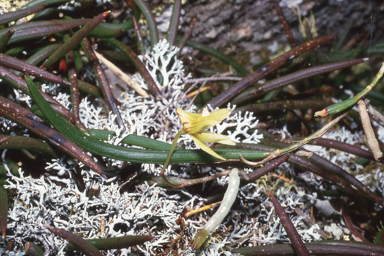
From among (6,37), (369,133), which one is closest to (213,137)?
(369,133)

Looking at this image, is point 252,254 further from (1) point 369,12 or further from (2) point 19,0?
(1) point 369,12

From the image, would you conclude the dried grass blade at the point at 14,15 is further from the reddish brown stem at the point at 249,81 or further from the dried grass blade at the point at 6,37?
the reddish brown stem at the point at 249,81

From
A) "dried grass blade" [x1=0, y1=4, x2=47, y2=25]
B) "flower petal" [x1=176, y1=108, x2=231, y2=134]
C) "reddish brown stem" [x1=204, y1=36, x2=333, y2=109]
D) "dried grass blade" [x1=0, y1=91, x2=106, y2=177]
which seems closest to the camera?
"flower petal" [x1=176, y1=108, x2=231, y2=134]

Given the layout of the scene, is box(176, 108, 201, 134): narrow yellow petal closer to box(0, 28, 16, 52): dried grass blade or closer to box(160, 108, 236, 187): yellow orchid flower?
box(160, 108, 236, 187): yellow orchid flower

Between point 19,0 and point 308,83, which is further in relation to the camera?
point 308,83

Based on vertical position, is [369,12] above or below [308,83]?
above

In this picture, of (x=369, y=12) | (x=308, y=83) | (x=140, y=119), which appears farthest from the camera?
(x=369, y=12)

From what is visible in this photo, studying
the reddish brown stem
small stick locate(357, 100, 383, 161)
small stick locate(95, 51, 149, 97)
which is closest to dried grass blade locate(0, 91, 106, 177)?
small stick locate(95, 51, 149, 97)

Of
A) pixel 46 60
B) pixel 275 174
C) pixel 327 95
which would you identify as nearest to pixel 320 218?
pixel 275 174
